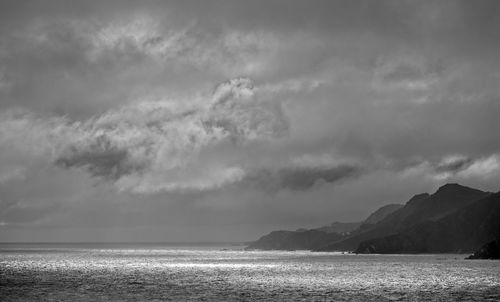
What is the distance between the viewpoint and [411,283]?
146500 millimetres

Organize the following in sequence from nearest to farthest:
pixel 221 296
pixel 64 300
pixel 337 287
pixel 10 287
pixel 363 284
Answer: pixel 64 300 → pixel 221 296 → pixel 10 287 → pixel 337 287 → pixel 363 284

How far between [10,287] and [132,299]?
41.2m

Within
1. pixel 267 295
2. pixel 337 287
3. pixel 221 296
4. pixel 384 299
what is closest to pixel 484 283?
pixel 337 287

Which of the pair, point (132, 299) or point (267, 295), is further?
point (267, 295)

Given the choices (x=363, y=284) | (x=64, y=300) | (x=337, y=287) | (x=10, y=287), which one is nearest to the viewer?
(x=64, y=300)

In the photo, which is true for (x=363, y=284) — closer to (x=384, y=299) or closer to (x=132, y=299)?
(x=384, y=299)

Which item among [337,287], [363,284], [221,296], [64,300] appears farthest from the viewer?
[363,284]

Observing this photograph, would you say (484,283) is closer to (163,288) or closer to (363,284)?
(363,284)

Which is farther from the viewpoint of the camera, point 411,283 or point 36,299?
point 411,283

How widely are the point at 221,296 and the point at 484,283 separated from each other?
81144mm

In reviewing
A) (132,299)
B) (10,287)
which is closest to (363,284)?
(132,299)

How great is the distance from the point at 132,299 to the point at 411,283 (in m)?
81.1

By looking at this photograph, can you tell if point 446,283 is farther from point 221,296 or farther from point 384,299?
point 221,296

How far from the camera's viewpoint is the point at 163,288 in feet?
418
